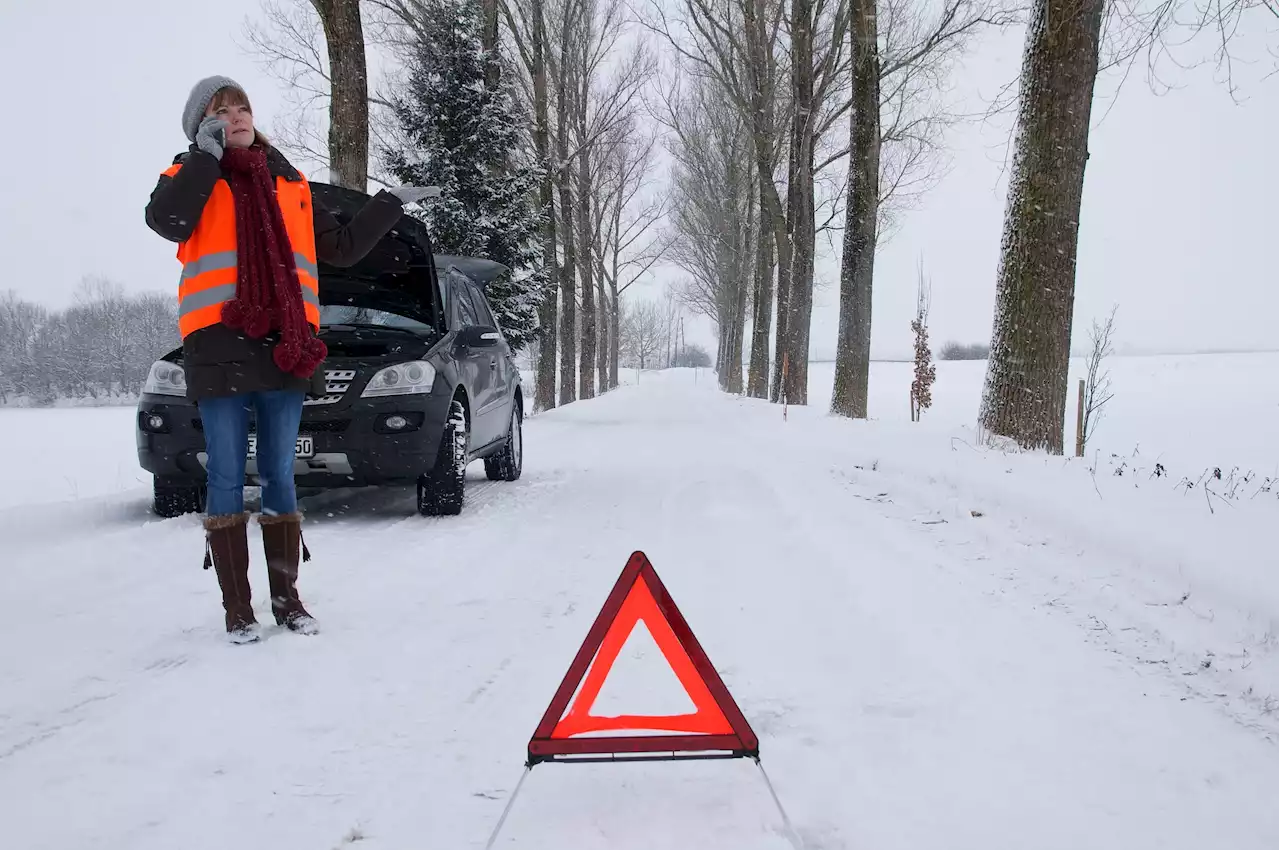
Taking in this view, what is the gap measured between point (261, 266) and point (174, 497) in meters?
2.97

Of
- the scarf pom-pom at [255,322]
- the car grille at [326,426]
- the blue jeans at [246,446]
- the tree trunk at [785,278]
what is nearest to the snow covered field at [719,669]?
the blue jeans at [246,446]

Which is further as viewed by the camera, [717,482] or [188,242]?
[717,482]

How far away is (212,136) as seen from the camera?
2.69m

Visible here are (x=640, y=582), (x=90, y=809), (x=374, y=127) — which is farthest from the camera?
(x=374, y=127)

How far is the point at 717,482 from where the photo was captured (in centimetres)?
691

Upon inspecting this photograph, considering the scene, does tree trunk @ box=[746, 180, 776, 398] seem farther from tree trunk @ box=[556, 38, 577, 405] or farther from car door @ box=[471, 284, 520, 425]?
car door @ box=[471, 284, 520, 425]

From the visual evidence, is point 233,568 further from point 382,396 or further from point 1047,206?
point 1047,206

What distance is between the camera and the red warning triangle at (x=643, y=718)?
1.75 m

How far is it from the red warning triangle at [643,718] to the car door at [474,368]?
4.07m

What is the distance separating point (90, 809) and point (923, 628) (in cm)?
276

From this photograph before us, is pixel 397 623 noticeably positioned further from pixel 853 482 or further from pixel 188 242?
pixel 853 482

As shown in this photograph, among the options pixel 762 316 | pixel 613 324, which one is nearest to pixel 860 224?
pixel 762 316

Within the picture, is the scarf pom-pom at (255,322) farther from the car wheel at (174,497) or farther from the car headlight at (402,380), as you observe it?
the car wheel at (174,497)

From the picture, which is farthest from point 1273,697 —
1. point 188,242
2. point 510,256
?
point 510,256
